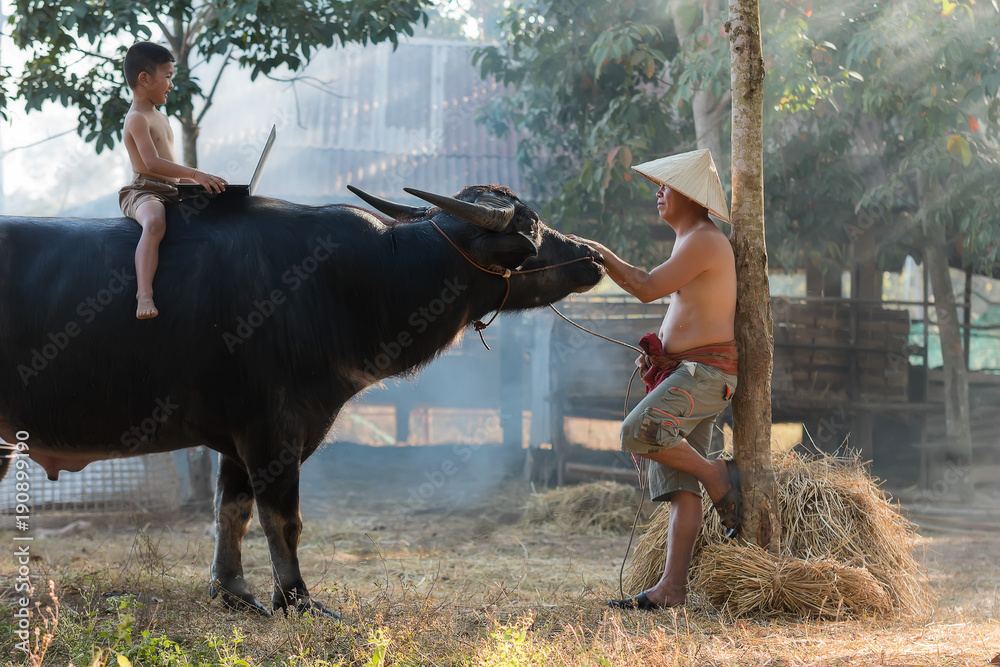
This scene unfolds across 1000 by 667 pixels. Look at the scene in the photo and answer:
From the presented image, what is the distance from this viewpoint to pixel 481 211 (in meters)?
3.75

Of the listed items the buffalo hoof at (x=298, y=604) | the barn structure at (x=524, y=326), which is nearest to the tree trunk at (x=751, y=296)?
the buffalo hoof at (x=298, y=604)

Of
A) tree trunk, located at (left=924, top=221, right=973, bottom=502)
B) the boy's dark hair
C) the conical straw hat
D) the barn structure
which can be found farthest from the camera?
tree trunk, located at (left=924, top=221, right=973, bottom=502)

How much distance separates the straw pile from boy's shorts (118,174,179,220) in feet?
9.33

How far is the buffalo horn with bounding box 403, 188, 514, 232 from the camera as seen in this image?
12.1 feet

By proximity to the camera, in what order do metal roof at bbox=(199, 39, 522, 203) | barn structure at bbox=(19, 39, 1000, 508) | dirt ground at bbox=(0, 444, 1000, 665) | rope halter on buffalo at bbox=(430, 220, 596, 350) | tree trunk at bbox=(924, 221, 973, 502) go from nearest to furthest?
1. dirt ground at bbox=(0, 444, 1000, 665)
2. rope halter on buffalo at bbox=(430, 220, 596, 350)
3. barn structure at bbox=(19, 39, 1000, 508)
4. tree trunk at bbox=(924, 221, 973, 502)
5. metal roof at bbox=(199, 39, 522, 203)

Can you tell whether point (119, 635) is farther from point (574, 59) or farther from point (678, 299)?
point (574, 59)

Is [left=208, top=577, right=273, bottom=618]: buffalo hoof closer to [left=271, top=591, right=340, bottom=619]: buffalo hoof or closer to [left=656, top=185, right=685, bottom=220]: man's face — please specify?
[left=271, top=591, right=340, bottom=619]: buffalo hoof

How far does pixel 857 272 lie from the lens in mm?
10164

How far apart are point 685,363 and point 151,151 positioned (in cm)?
258

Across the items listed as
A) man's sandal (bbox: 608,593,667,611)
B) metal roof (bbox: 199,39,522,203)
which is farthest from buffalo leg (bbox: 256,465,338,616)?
metal roof (bbox: 199,39,522,203)

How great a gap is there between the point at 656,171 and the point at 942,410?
731cm

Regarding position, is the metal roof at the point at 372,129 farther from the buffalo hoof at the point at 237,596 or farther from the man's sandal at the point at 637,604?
the man's sandal at the point at 637,604

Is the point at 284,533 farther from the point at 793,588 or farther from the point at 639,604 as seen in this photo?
the point at 793,588

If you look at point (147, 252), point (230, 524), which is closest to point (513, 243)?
point (147, 252)
